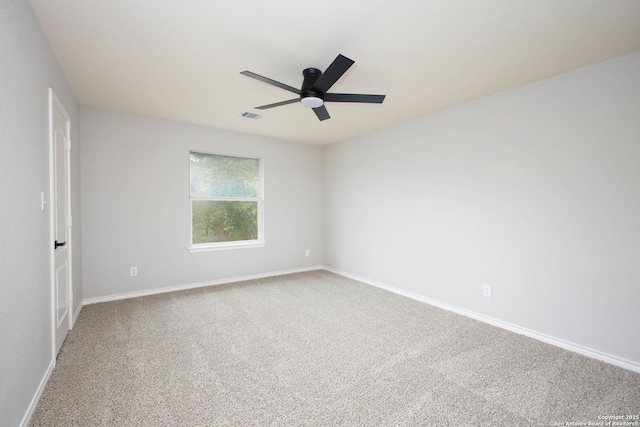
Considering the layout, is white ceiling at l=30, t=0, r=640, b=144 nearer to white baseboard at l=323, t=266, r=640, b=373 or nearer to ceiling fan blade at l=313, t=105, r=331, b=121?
ceiling fan blade at l=313, t=105, r=331, b=121

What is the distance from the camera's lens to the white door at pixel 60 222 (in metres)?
2.22

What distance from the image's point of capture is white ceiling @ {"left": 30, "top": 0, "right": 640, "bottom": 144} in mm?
1760

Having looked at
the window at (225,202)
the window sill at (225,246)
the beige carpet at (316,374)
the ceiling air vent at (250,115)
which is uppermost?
the ceiling air vent at (250,115)

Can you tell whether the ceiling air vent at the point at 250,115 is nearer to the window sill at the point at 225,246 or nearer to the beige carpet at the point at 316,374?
the window sill at the point at 225,246

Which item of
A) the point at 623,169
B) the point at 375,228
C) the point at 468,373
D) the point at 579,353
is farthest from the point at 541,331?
the point at 375,228

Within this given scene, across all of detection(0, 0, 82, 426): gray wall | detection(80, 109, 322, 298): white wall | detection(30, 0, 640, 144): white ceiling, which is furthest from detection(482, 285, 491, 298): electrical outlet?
detection(0, 0, 82, 426): gray wall

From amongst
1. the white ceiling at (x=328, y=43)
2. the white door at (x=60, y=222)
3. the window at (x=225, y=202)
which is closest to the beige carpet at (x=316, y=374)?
the white door at (x=60, y=222)

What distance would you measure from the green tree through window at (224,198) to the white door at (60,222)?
163 centimetres

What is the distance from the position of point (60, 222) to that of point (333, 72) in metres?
2.69

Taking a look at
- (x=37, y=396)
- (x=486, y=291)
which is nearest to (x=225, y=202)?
(x=37, y=396)

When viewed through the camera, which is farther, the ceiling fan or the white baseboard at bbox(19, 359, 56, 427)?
the ceiling fan

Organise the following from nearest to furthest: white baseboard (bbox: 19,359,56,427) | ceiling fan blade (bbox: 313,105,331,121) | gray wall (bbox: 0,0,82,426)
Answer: gray wall (bbox: 0,0,82,426)
white baseboard (bbox: 19,359,56,427)
ceiling fan blade (bbox: 313,105,331,121)

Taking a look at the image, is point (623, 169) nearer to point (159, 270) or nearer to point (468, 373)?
point (468, 373)

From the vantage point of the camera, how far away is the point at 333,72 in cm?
198
